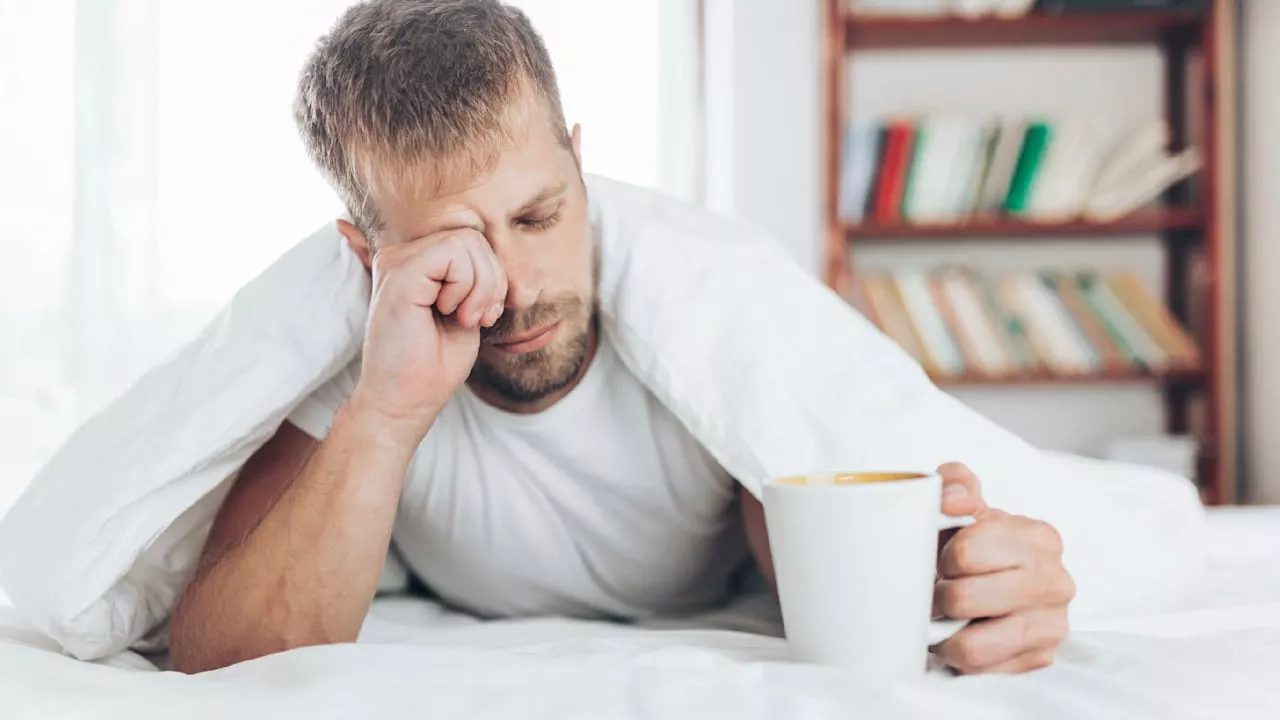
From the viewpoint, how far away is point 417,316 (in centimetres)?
77

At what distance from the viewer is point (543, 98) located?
0.91 meters

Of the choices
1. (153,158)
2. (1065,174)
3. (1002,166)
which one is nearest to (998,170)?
(1002,166)

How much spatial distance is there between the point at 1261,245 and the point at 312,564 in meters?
2.29

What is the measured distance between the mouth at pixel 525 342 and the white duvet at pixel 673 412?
0.18ft

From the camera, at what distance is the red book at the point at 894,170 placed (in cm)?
233

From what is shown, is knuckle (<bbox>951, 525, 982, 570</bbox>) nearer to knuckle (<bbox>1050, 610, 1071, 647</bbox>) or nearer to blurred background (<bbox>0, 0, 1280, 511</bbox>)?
knuckle (<bbox>1050, 610, 1071, 647</bbox>)

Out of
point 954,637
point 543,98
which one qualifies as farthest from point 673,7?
point 954,637

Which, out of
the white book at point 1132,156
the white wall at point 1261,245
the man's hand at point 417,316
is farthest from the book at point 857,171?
the man's hand at point 417,316

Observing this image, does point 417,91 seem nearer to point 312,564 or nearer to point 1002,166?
point 312,564

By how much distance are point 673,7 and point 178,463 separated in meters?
2.10

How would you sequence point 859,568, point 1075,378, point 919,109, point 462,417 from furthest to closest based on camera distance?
1. point 919,109
2. point 1075,378
3. point 462,417
4. point 859,568

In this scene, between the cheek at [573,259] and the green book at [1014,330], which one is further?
the green book at [1014,330]

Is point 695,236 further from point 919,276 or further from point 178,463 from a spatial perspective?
point 919,276

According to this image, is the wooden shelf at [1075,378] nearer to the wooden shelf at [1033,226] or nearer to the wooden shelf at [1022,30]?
the wooden shelf at [1033,226]
